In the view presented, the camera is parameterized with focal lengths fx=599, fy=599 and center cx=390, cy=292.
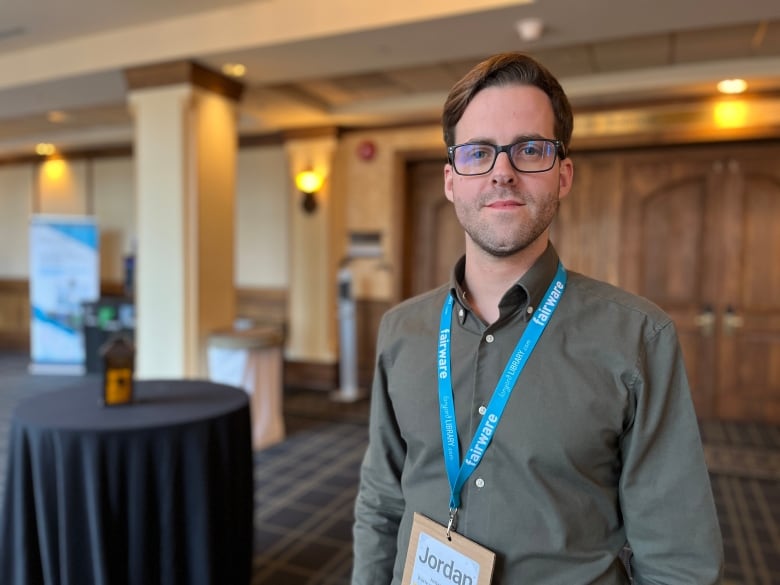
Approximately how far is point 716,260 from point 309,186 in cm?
403

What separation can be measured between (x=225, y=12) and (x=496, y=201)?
147 inches

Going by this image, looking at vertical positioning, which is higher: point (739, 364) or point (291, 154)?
point (291, 154)

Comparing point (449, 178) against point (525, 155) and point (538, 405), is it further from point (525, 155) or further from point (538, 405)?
point (538, 405)

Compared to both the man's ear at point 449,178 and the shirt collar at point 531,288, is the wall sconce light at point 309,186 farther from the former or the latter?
the shirt collar at point 531,288

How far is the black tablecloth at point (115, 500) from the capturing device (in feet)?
6.46

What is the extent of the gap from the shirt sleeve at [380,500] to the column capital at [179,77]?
12.3 feet

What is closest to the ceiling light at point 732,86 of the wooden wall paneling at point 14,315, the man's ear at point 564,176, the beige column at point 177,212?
the beige column at point 177,212

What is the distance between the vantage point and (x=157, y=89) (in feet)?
14.4

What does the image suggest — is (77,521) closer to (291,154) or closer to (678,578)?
(678,578)

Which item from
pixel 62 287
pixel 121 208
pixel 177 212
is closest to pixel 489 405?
pixel 177 212

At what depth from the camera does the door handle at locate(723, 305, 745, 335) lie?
17.5 feet

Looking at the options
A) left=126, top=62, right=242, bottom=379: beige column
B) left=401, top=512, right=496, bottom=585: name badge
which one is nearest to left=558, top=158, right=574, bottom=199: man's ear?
left=401, top=512, right=496, bottom=585: name badge

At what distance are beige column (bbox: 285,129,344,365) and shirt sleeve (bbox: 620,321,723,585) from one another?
5.68 m

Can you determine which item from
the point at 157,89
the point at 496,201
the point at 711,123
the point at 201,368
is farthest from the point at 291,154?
the point at 496,201
